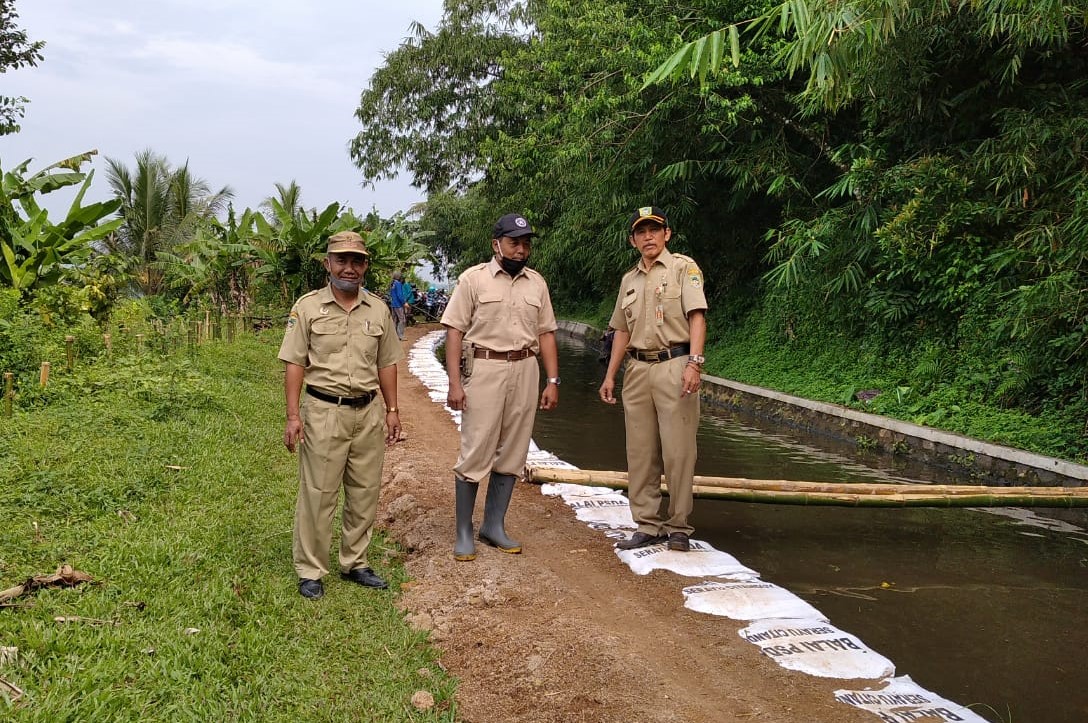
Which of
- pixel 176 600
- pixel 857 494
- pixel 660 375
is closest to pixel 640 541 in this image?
pixel 660 375

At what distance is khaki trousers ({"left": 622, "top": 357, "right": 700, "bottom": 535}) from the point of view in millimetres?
4809

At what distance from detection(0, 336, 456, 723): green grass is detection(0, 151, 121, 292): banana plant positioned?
3.57 meters

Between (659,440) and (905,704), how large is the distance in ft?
6.88

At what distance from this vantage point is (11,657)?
302 cm

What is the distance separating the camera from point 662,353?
16.0 ft

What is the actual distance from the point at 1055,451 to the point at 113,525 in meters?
7.74

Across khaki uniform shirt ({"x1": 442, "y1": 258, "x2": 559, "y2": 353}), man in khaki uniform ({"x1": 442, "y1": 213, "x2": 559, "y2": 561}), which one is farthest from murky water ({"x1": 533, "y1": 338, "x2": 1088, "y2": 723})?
khaki uniform shirt ({"x1": 442, "y1": 258, "x2": 559, "y2": 353})

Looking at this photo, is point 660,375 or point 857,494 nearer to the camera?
point 660,375

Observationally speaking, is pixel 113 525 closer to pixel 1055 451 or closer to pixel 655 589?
pixel 655 589

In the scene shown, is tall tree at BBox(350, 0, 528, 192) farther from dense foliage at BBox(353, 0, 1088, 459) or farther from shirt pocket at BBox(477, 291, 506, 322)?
shirt pocket at BBox(477, 291, 506, 322)

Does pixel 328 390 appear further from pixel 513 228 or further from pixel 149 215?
pixel 149 215

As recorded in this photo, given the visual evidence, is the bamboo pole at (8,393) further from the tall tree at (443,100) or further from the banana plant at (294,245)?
the tall tree at (443,100)

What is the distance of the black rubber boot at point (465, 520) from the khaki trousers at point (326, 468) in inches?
25.5

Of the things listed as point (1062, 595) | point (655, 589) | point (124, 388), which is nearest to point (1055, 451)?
point (1062, 595)
